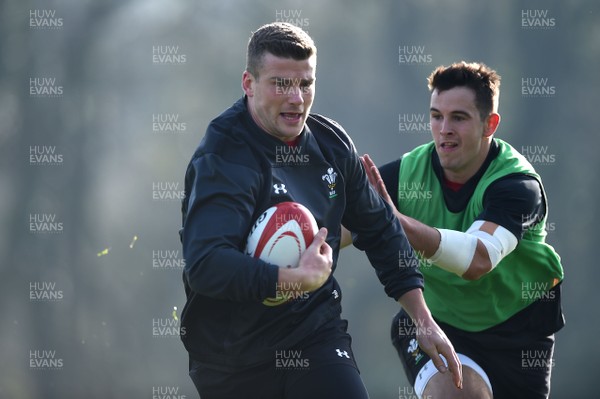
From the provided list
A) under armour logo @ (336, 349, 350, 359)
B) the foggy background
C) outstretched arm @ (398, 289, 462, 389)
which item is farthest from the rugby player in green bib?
the foggy background

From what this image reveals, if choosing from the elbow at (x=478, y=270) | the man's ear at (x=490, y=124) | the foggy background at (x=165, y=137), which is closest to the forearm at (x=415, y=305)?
the elbow at (x=478, y=270)

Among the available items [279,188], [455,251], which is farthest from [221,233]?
[455,251]

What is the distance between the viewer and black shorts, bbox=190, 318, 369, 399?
11.5 ft

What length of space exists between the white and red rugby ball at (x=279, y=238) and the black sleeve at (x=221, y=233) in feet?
0.16

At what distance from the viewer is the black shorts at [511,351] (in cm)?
497

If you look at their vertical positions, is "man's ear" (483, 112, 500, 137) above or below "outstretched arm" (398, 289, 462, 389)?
above

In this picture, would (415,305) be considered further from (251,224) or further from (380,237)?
(251,224)

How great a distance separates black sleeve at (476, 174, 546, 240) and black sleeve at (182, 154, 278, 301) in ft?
5.70

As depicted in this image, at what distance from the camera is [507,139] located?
25.1ft

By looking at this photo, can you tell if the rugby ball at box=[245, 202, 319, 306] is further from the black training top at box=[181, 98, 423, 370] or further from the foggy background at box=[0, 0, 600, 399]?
the foggy background at box=[0, 0, 600, 399]

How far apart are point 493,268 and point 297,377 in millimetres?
1639

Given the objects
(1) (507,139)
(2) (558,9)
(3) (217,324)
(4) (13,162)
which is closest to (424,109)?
(1) (507,139)

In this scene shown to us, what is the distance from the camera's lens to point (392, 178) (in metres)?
5.13

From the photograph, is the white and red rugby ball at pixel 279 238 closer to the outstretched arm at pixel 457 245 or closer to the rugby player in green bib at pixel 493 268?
the outstretched arm at pixel 457 245
